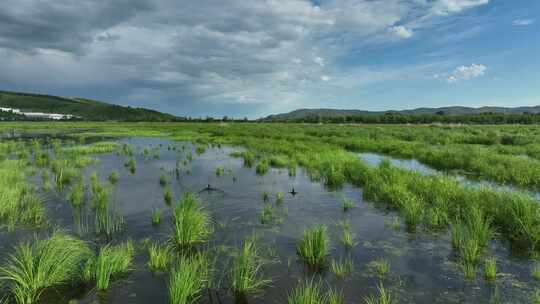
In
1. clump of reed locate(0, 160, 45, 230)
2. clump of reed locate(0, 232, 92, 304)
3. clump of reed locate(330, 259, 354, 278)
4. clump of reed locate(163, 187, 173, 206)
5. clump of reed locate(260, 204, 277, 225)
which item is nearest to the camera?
clump of reed locate(0, 232, 92, 304)

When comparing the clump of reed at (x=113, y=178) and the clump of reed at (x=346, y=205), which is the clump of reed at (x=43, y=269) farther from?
the clump of reed at (x=113, y=178)

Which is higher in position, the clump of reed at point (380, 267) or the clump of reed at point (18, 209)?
the clump of reed at point (18, 209)

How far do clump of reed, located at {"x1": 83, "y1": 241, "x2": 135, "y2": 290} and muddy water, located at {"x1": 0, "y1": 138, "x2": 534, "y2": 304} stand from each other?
0.22 metres

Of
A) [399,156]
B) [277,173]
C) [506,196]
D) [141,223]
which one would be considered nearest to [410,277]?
[506,196]

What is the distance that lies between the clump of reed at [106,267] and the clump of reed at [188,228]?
1571mm

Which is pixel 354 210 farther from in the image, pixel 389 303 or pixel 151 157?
pixel 151 157

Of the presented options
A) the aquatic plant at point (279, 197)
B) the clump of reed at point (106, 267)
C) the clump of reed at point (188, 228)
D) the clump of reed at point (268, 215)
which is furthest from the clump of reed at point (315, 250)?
the aquatic plant at point (279, 197)

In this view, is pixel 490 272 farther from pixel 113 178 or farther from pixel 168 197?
pixel 113 178

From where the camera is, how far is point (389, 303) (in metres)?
6.11

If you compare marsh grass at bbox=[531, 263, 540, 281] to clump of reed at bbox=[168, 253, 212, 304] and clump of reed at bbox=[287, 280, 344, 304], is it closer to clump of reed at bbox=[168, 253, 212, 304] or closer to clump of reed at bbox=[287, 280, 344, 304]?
clump of reed at bbox=[287, 280, 344, 304]

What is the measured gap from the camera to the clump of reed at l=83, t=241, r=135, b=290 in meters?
6.38

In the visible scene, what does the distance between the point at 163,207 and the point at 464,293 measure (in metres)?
11.1

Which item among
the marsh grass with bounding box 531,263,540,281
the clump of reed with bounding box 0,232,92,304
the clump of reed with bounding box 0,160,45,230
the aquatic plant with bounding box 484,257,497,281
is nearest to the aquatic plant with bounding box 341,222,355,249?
the aquatic plant with bounding box 484,257,497,281

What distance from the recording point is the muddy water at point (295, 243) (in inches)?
253
